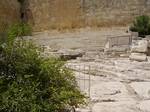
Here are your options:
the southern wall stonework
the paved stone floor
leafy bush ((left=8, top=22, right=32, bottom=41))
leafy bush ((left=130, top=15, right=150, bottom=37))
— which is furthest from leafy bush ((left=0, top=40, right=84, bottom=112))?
the southern wall stonework

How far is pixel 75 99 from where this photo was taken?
10.5 feet

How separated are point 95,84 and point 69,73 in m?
0.85

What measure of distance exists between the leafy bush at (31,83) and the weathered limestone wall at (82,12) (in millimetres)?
15986

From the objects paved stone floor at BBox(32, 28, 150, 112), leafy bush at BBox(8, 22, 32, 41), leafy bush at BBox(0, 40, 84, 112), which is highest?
leafy bush at BBox(8, 22, 32, 41)

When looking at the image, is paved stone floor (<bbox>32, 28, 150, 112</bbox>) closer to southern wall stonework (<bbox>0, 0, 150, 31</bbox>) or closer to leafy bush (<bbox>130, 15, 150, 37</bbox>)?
leafy bush (<bbox>130, 15, 150, 37</bbox>)

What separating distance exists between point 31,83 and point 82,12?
16895 millimetres

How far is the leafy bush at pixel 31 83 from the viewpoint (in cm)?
295

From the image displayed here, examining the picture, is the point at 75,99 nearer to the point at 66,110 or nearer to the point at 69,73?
the point at 66,110

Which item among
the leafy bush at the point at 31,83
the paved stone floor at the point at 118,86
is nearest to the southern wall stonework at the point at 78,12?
the paved stone floor at the point at 118,86

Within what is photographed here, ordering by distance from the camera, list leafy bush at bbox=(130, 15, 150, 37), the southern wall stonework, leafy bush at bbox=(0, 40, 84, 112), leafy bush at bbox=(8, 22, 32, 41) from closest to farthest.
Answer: leafy bush at bbox=(0, 40, 84, 112) < leafy bush at bbox=(8, 22, 32, 41) < leafy bush at bbox=(130, 15, 150, 37) < the southern wall stonework

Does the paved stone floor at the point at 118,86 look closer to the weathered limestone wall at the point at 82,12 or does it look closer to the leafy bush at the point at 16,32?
the leafy bush at the point at 16,32

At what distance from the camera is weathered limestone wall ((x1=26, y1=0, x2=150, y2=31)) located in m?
19.5

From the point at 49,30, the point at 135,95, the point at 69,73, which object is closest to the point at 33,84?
the point at 69,73

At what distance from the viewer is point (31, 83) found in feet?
10.1
